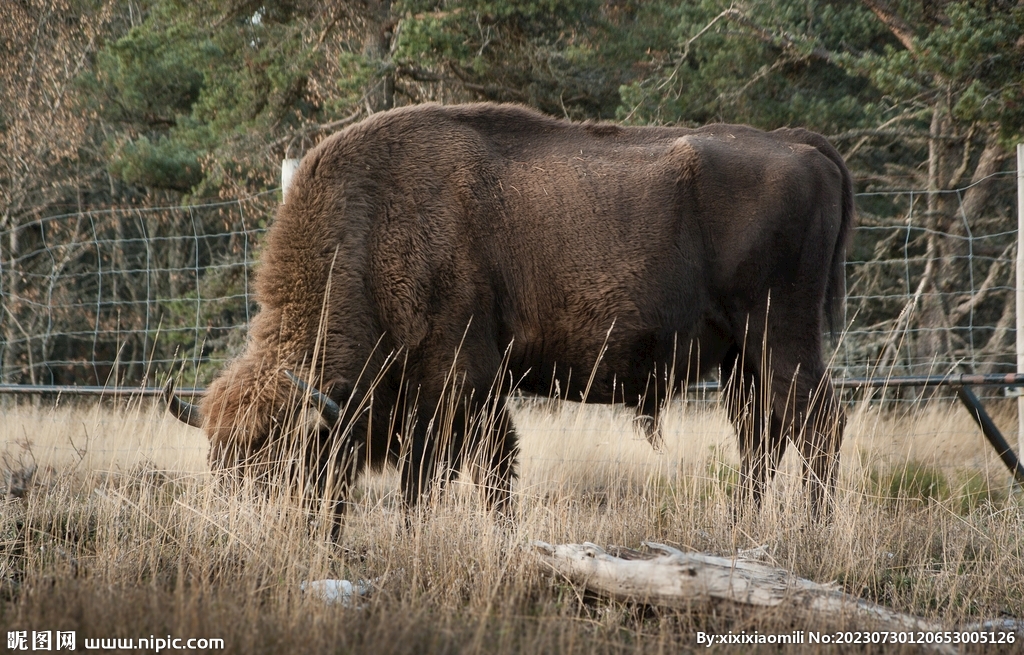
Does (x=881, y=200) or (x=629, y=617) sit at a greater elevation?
(x=881, y=200)

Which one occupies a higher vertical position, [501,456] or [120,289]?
[120,289]

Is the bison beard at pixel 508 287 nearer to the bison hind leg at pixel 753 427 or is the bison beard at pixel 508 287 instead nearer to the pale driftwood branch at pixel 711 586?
the bison hind leg at pixel 753 427

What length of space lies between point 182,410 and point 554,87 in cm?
741

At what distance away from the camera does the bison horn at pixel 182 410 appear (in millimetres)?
4246

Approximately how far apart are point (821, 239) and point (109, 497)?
3938mm

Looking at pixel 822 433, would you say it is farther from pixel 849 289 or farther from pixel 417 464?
pixel 849 289

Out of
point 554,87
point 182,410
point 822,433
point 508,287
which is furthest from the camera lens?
point 554,87

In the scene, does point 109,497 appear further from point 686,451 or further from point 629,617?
point 686,451

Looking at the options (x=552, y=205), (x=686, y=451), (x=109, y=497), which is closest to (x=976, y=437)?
(x=686, y=451)

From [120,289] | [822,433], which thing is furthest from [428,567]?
[120,289]

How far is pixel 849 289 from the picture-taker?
1102 centimetres

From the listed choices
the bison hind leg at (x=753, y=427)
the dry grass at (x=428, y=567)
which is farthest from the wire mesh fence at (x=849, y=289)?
the dry grass at (x=428, y=567)

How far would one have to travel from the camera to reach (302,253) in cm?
467

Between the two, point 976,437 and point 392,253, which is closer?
point 392,253
